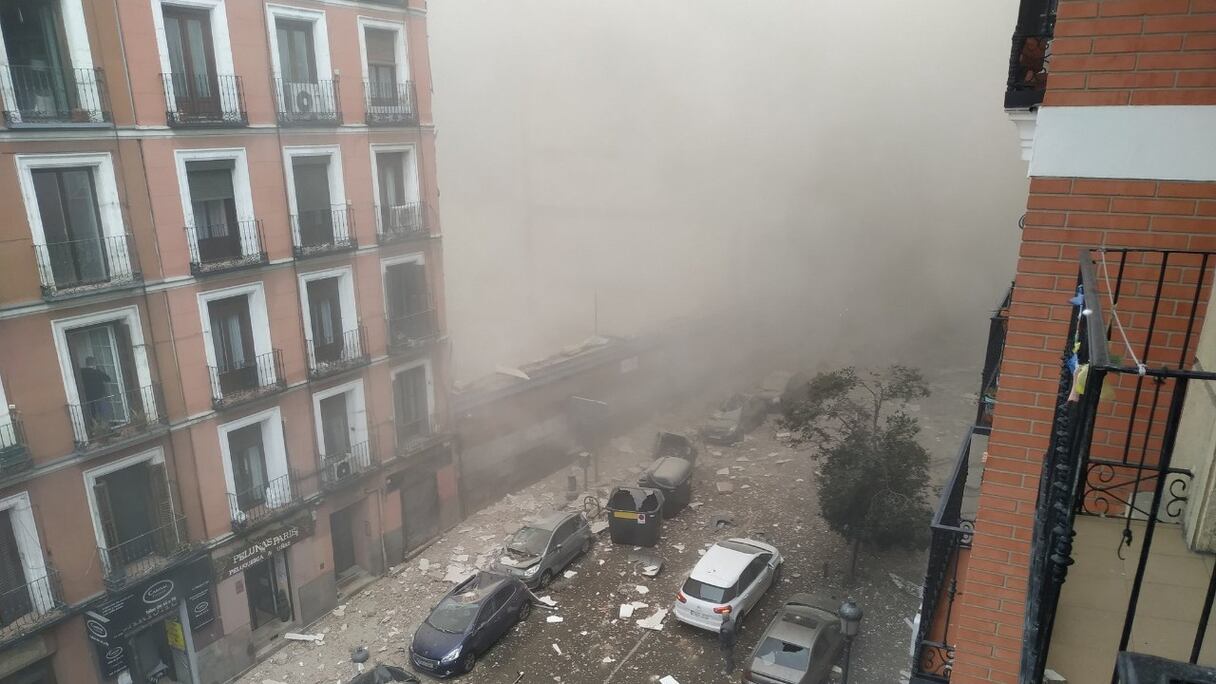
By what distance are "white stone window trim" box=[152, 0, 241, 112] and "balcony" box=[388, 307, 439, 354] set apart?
4076 mm

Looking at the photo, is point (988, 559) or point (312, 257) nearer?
point (988, 559)

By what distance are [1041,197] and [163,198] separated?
938 centimetres

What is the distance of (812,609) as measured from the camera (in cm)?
901

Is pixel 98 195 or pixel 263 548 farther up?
pixel 98 195

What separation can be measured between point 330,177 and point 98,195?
10.4 ft

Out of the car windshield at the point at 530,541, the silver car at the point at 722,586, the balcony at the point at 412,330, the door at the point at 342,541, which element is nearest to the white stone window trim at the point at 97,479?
the door at the point at 342,541

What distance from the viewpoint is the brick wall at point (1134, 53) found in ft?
8.52

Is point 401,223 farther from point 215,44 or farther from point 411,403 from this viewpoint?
point 215,44

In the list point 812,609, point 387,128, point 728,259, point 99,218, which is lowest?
point 812,609

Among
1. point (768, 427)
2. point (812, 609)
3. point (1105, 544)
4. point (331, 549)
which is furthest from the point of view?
point (768, 427)

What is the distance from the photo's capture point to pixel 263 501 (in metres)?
10.4

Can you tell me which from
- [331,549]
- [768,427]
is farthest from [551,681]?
[768,427]

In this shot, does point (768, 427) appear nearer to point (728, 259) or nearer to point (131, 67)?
point (728, 259)

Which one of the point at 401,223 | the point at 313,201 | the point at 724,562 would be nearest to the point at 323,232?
the point at 313,201
